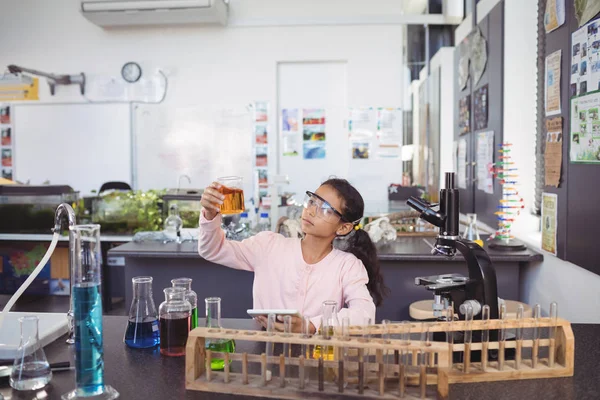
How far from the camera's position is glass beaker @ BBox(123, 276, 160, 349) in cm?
143

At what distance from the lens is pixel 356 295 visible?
173 cm

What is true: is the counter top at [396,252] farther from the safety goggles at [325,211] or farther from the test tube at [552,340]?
the test tube at [552,340]

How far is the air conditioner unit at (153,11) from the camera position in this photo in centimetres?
561

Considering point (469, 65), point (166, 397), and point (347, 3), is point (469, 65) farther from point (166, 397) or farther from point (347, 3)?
point (166, 397)

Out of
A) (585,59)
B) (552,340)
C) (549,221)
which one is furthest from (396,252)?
(552,340)

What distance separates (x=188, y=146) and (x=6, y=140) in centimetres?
208

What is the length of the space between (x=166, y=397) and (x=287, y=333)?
0.27 meters

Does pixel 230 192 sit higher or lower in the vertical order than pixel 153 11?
lower

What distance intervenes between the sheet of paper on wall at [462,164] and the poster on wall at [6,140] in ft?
15.8

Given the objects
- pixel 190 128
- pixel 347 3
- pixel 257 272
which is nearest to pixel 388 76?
pixel 347 3

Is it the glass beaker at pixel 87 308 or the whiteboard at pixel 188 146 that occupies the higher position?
the whiteboard at pixel 188 146

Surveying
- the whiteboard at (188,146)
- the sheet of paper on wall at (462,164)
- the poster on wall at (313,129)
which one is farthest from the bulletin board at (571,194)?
the whiteboard at (188,146)

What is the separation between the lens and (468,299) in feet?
4.57

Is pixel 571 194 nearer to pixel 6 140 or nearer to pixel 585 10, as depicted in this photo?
pixel 585 10
